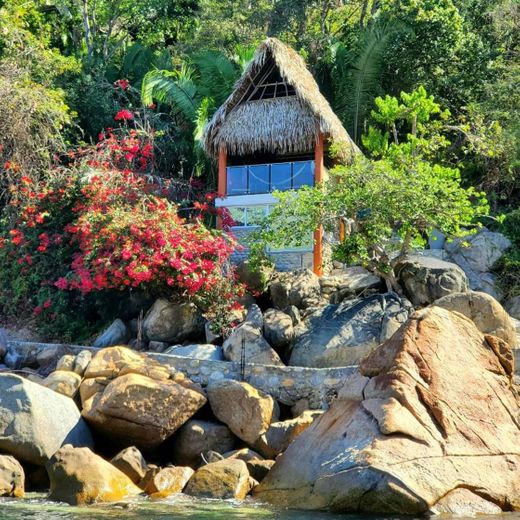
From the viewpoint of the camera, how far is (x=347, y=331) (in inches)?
532

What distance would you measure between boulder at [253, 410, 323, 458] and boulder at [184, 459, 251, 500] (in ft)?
3.26

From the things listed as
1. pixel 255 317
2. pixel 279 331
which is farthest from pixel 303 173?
pixel 279 331

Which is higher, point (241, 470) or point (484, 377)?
point (484, 377)

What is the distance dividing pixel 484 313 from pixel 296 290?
3266 millimetres

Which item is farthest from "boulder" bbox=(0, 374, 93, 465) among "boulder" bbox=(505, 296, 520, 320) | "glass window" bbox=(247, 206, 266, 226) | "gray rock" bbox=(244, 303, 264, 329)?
"boulder" bbox=(505, 296, 520, 320)

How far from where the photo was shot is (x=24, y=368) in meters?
13.8

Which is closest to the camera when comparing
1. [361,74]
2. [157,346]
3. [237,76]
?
[157,346]

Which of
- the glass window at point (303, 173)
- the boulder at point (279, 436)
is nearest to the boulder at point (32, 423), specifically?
the boulder at point (279, 436)

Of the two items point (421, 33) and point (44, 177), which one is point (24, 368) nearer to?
point (44, 177)

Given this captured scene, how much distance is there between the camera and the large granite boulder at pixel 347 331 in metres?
13.3

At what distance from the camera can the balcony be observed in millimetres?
17938

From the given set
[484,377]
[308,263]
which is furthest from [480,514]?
[308,263]

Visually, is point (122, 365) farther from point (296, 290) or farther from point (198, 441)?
point (296, 290)

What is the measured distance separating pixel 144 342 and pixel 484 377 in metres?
6.30
